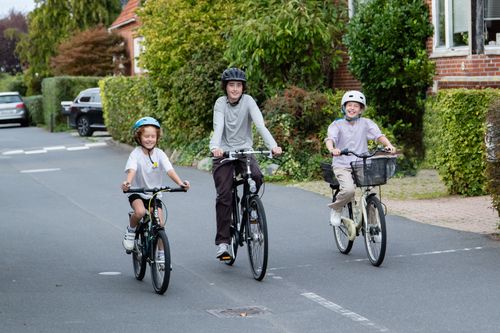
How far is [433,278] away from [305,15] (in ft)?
38.7

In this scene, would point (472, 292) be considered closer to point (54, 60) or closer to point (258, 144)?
point (258, 144)

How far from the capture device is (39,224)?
13.1 meters

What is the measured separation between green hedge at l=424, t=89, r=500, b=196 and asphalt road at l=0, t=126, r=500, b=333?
1.86 meters

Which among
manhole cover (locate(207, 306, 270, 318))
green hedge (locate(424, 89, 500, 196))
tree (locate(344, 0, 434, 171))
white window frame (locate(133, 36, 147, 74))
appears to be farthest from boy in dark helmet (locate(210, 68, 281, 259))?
white window frame (locate(133, 36, 147, 74))

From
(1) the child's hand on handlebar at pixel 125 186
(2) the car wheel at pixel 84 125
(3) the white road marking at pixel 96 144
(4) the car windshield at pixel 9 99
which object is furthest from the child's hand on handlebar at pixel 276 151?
(4) the car windshield at pixel 9 99

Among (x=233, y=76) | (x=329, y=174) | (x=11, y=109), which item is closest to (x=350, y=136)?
(x=329, y=174)

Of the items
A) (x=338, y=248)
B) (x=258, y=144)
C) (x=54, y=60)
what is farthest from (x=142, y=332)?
(x=54, y=60)

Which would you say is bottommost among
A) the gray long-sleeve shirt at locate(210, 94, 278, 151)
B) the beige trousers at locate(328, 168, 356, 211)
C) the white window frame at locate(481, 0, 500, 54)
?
the beige trousers at locate(328, 168, 356, 211)

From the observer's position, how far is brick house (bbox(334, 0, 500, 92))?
54.9 ft

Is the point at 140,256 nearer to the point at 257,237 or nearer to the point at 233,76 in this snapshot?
the point at 257,237

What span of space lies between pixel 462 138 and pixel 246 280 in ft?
19.2

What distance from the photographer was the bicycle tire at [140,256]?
8.52m

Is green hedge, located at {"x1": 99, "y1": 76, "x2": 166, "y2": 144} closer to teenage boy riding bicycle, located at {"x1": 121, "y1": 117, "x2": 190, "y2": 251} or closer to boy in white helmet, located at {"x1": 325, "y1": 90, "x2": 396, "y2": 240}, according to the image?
boy in white helmet, located at {"x1": 325, "y1": 90, "x2": 396, "y2": 240}

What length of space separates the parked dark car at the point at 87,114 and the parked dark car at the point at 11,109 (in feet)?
34.6
